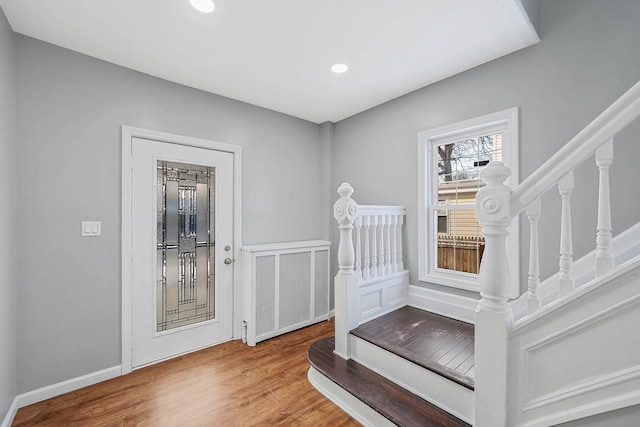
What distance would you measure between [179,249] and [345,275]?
1.67 meters

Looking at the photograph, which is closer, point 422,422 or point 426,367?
point 422,422

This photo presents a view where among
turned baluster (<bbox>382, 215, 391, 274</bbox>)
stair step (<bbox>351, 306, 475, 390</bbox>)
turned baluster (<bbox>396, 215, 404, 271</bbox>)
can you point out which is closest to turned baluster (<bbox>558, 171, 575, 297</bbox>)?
stair step (<bbox>351, 306, 475, 390</bbox>)

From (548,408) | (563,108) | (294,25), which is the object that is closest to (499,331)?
(548,408)

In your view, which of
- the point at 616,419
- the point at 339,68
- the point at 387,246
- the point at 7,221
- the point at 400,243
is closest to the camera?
the point at 616,419

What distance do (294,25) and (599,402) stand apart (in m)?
2.58

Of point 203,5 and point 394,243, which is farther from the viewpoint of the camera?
point 394,243

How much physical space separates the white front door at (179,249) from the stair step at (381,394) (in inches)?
50.6

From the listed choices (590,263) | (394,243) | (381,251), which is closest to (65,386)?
(381,251)

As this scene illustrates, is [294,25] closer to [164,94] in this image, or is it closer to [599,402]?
[164,94]

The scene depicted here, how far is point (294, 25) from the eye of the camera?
6.16 ft

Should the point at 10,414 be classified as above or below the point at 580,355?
below

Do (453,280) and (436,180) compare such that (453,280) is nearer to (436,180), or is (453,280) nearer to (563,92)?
(436,180)

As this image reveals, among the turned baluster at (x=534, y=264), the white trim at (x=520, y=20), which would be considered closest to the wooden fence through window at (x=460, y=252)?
the turned baluster at (x=534, y=264)

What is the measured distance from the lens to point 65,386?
2.09m
